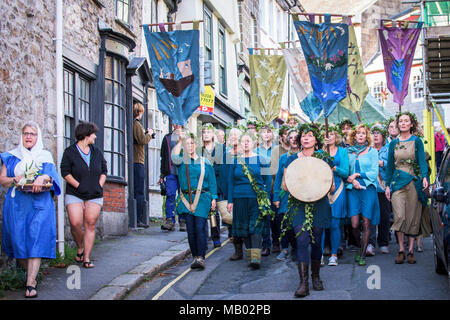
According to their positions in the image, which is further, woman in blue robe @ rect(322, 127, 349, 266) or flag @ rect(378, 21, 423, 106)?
flag @ rect(378, 21, 423, 106)

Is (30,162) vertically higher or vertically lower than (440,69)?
lower

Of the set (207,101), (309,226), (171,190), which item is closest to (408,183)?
(309,226)

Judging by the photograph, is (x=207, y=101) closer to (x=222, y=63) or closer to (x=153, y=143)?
(x=222, y=63)

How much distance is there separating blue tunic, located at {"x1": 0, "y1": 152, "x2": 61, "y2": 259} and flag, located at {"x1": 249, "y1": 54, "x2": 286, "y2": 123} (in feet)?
31.9

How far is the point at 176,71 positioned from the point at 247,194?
103 inches

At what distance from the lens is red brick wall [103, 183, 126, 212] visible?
11.8 m

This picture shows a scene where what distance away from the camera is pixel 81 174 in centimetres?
867

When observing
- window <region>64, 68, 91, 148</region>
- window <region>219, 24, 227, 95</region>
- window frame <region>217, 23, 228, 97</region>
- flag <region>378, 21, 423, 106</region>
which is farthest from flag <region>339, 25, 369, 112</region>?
window <region>219, 24, 227, 95</region>

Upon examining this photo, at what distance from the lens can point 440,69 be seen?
14766 mm

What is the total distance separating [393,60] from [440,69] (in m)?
1.09

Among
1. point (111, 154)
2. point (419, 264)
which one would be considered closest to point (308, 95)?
point (111, 154)

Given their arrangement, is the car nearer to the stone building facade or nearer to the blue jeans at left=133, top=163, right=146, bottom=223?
the stone building facade

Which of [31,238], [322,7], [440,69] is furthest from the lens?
[322,7]

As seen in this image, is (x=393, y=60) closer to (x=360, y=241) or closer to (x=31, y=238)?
(x=360, y=241)
